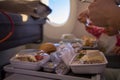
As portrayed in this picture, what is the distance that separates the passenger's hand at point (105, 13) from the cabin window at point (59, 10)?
950mm

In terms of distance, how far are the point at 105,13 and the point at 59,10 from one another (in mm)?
1045

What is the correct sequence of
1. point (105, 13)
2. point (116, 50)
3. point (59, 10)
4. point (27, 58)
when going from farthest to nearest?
1. point (59, 10)
2. point (116, 50)
3. point (27, 58)
4. point (105, 13)

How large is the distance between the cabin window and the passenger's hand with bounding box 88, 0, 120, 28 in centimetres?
95

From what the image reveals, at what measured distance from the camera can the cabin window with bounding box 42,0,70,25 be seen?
1.62m

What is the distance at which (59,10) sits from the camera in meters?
1.68

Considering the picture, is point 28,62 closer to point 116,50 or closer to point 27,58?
point 27,58

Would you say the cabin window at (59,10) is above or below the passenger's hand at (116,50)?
above

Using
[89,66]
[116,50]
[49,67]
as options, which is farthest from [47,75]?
[116,50]

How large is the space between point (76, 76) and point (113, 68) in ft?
1.12

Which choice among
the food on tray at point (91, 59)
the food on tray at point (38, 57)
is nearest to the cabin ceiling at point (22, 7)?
the food on tray at point (38, 57)

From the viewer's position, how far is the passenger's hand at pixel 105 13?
0.65 meters

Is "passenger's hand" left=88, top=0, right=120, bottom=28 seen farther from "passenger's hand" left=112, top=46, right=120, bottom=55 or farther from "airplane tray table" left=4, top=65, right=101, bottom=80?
"passenger's hand" left=112, top=46, right=120, bottom=55

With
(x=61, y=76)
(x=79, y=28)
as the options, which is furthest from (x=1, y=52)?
(x=79, y=28)

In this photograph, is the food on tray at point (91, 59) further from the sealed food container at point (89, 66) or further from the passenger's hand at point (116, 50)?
the passenger's hand at point (116, 50)
